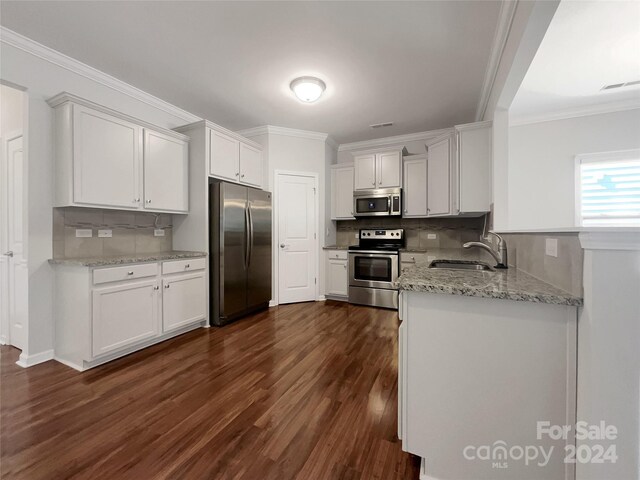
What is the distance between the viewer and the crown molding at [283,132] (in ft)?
13.2

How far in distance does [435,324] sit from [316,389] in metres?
1.11

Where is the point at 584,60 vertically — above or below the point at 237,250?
above

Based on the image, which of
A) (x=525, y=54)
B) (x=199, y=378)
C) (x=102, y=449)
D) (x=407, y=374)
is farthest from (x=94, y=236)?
(x=525, y=54)

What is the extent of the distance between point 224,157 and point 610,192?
15.5ft

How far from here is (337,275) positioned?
4.35 meters

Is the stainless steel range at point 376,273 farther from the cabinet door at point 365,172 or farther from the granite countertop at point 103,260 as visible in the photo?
the granite countertop at point 103,260

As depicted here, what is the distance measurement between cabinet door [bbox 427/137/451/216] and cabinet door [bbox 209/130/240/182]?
2.67m

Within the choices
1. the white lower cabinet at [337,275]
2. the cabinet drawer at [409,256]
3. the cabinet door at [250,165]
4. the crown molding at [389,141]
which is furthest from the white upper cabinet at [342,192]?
the cabinet door at [250,165]

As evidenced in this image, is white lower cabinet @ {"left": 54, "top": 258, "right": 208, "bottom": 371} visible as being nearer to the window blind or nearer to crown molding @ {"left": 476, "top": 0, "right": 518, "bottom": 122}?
crown molding @ {"left": 476, "top": 0, "right": 518, "bottom": 122}

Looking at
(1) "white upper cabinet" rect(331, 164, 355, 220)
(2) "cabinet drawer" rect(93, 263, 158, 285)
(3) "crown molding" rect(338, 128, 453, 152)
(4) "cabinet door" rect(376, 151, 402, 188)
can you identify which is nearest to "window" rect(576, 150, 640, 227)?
(3) "crown molding" rect(338, 128, 453, 152)

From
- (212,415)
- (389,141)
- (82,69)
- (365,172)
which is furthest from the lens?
(389,141)

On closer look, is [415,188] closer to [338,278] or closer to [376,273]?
[376,273]

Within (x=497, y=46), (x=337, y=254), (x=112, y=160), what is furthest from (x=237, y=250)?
(x=497, y=46)

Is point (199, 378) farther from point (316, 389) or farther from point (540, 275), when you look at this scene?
point (540, 275)
